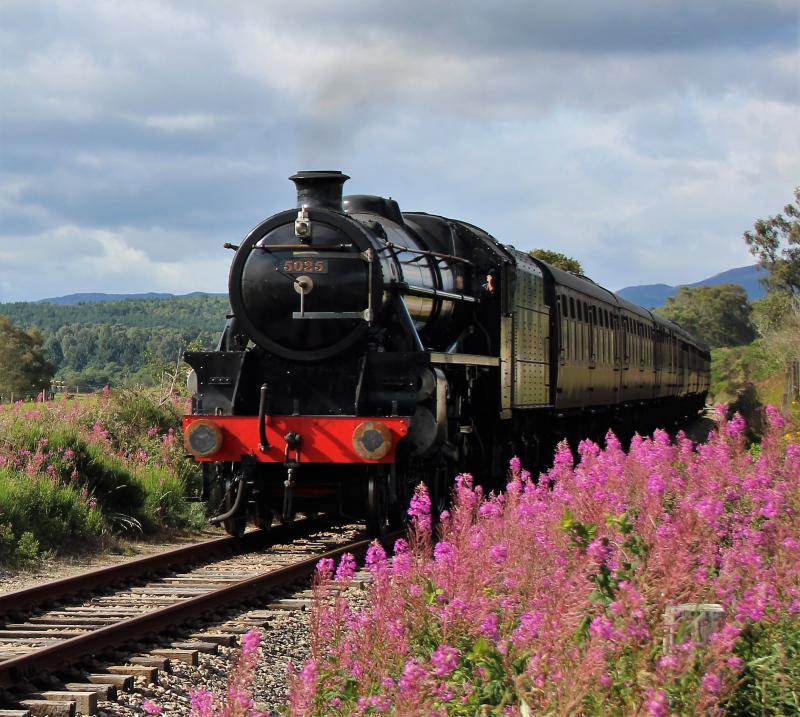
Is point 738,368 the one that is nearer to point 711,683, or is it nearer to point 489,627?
point 489,627

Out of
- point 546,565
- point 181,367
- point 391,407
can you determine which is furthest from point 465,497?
point 181,367

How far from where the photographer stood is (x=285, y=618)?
7781mm

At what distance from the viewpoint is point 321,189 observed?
36.4 feet

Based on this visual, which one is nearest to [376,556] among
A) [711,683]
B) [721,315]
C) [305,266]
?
[711,683]

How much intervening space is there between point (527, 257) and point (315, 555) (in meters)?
6.40

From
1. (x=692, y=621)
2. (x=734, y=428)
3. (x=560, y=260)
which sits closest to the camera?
(x=692, y=621)

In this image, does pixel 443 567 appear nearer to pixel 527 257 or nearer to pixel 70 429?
pixel 70 429

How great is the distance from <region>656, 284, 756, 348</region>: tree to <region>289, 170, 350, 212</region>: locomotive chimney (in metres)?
107

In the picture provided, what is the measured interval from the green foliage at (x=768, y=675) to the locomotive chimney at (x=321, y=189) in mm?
6874

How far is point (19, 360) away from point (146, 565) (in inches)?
2421

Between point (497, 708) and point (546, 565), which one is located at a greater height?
point (546, 565)

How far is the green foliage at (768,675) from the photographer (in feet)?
15.3

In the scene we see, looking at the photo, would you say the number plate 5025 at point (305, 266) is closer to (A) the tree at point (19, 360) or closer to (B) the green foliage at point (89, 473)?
(B) the green foliage at point (89, 473)

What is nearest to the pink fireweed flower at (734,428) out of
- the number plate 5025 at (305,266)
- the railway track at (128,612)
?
the railway track at (128,612)
